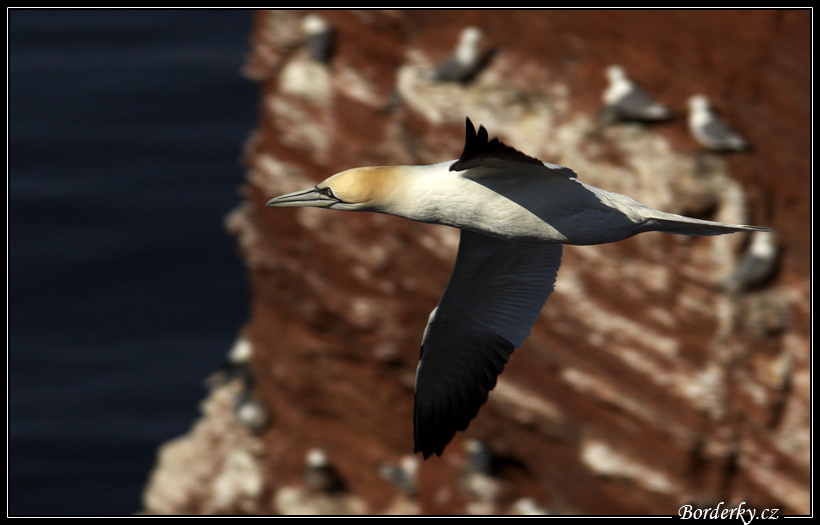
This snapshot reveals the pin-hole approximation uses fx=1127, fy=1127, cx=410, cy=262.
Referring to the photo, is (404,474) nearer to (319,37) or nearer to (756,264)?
(319,37)

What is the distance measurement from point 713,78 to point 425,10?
13.0 feet

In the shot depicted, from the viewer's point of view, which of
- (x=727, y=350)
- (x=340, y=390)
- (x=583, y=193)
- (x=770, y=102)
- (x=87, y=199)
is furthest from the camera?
(x=87, y=199)

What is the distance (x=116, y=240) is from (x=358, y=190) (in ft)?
60.2

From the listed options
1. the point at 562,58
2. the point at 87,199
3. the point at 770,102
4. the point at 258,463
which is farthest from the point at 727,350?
the point at 87,199

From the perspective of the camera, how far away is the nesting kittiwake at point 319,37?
14.6m

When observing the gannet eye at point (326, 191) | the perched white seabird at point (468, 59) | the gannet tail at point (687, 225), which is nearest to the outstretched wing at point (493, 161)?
the gannet tail at point (687, 225)

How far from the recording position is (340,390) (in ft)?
52.1

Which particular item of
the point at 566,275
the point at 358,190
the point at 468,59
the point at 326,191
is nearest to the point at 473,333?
the point at 326,191

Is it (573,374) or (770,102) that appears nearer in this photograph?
(770,102)

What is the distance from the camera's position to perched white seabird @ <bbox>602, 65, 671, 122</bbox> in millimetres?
11391

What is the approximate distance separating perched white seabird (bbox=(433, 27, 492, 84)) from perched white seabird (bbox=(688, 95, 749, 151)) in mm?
2722

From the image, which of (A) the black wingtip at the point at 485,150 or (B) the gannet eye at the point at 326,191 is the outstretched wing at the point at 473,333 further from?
(A) the black wingtip at the point at 485,150

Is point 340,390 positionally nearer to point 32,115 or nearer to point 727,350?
point 727,350

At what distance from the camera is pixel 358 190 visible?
6305 millimetres
